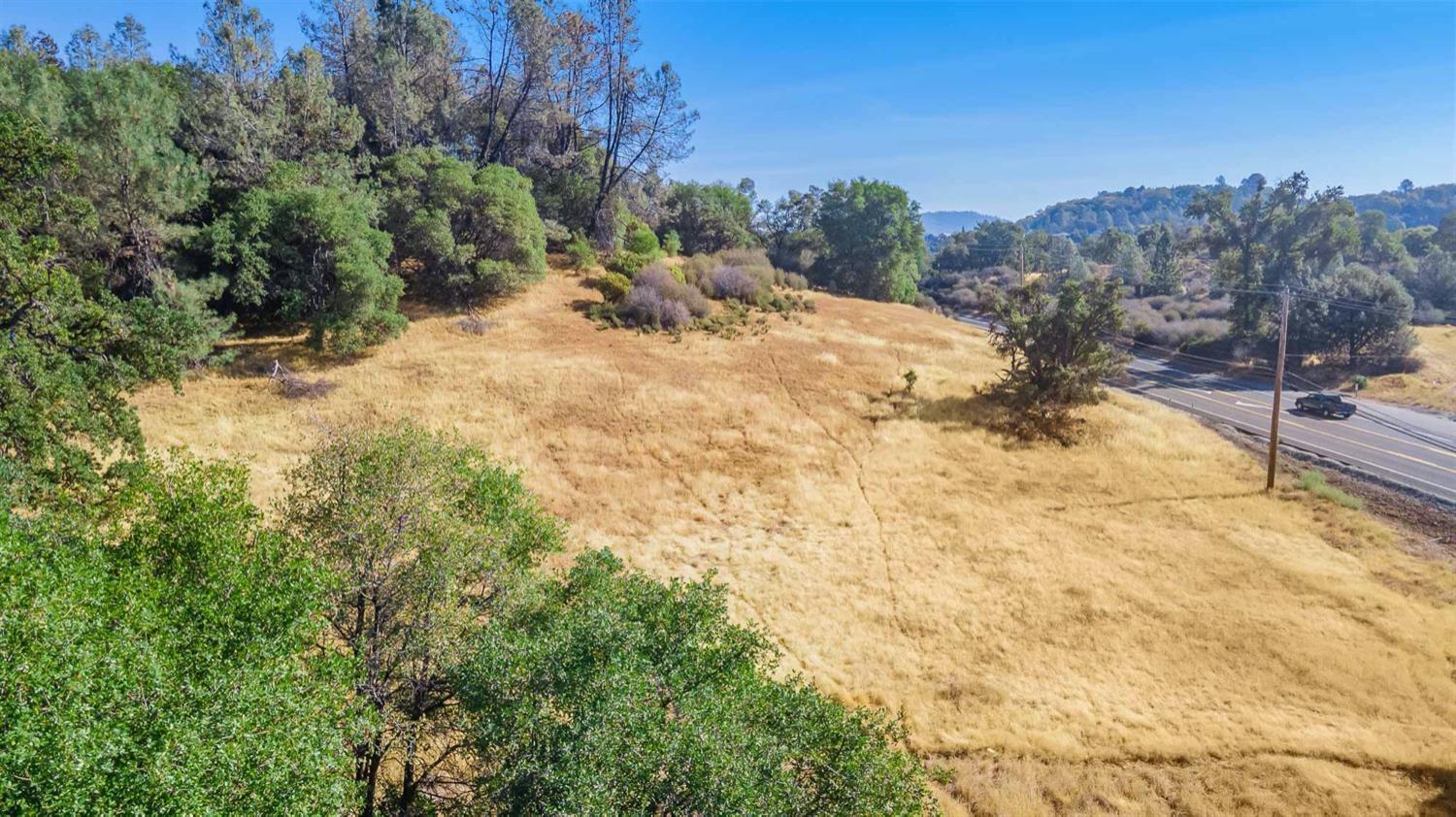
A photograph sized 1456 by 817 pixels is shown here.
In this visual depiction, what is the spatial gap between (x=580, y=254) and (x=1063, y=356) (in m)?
35.6

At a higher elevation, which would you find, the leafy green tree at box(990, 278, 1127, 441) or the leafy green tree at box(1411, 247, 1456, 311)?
the leafy green tree at box(1411, 247, 1456, 311)

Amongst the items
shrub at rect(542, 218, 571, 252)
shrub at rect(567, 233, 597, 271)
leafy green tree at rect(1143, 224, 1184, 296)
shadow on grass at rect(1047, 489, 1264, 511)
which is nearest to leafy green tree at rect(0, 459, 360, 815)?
shadow on grass at rect(1047, 489, 1264, 511)

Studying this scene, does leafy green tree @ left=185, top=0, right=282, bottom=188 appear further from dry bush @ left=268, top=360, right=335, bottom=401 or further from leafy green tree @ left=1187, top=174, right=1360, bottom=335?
leafy green tree @ left=1187, top=174, right=1360, bottom=335

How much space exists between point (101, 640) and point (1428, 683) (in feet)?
92.4

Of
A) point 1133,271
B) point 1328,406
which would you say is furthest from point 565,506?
point 1133,271

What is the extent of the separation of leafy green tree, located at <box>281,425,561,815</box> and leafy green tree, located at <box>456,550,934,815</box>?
997 mm

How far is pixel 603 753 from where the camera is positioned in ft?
24.3

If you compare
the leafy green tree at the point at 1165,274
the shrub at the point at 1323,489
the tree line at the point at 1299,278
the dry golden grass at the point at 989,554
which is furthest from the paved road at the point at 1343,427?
the leafy green tree at the point at 1165,274

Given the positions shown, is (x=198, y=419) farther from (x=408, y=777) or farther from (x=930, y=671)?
(x=930, y=671)

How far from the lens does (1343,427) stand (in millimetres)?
37812

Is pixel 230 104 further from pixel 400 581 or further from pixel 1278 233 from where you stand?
pixel 1278 233

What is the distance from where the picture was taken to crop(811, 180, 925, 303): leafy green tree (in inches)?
2899

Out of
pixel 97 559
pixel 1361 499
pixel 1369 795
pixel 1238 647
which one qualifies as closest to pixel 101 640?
pixel 97 559

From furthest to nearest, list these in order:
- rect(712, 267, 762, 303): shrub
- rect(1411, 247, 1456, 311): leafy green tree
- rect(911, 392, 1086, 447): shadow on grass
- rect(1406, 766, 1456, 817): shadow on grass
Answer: rect(1411, 247, 1456, 311): leafy green tree
rect(712, 267, 762, 303): shrub
rect(911, 392, 1086, 447): shadow on grass
rect(1406, 766, 1456, 817): shadow on grass
